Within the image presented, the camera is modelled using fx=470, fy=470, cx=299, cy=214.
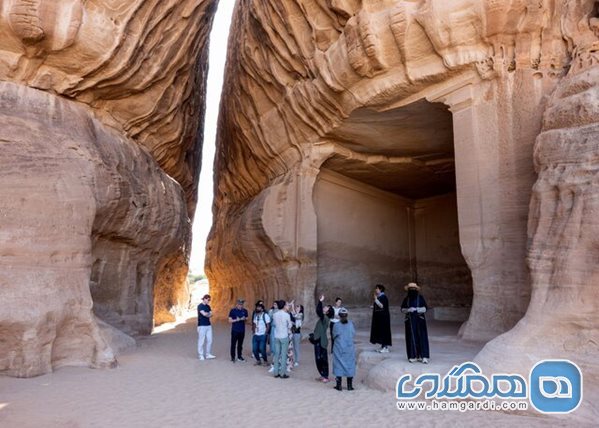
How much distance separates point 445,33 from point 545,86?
1931 millimetres

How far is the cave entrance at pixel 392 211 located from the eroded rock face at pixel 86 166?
16.0ft

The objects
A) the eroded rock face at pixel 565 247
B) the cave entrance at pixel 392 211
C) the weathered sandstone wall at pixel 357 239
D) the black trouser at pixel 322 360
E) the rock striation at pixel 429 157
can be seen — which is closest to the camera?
the eroded rock face at pixel 565 247

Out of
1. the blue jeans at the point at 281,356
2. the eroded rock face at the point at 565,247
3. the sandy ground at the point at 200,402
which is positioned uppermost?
the eroded rock face at the point at 565,247

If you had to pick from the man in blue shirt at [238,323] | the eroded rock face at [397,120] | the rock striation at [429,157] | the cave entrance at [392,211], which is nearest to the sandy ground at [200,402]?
the man in blue shirt at [238,323]

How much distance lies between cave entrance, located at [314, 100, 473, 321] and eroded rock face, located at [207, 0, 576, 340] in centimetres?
7

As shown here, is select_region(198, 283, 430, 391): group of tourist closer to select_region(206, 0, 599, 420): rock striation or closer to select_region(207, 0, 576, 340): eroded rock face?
select_region(206, 0, 599, 420): rock striation

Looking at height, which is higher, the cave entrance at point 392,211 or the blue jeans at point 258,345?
the cave entrance at point 392,211

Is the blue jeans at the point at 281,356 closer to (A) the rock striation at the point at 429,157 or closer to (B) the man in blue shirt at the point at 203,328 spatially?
(B) the man in blue shirt at the point at 203,328

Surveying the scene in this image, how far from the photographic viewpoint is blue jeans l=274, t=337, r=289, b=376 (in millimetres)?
7344

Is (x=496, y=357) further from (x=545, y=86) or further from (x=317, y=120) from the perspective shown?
(x=317, y=120)

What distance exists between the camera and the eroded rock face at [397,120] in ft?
25.3

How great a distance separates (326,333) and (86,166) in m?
5.65

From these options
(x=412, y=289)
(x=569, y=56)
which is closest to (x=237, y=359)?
(x=412, y=289)

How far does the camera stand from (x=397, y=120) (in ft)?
35.4
